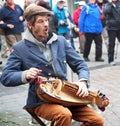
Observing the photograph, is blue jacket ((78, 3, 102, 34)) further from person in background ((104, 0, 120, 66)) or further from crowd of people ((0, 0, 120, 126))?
crowd of people ((0, 0, 120, 126))

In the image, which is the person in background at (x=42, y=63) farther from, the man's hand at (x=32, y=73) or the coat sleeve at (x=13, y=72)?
the man's hand at (x=32, y=73)

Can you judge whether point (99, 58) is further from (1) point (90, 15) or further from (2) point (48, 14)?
(2) point (48, 14)

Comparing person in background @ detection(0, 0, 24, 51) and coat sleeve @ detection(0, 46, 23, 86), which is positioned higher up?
coat sleeve @ detection(0, 46, 23, 86)

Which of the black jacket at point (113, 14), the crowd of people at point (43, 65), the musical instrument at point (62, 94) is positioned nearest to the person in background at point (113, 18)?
the black jacket at point (113, 14)

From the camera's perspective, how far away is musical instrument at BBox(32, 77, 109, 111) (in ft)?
13.0

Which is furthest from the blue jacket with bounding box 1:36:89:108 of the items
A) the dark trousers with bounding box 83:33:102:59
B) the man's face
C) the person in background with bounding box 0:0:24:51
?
the dark trousers with bounding box 83:33:102:59

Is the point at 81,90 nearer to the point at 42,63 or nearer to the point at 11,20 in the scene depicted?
the point at 42,63

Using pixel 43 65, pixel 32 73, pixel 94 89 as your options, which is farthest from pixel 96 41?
pixel 32 73

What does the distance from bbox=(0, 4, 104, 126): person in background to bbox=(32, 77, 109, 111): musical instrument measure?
0.21 ft

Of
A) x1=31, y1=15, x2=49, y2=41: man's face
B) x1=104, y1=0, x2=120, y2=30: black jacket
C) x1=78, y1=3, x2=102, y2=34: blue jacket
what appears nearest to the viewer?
x1=31, y1=15, x2=49, y2=41: man's face

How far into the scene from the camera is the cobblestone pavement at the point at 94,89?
20.4 feet

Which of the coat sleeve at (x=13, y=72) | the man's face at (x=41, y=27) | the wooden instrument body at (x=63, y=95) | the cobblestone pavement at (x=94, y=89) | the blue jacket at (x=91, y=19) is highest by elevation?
the man's face at (x=41, y=27)

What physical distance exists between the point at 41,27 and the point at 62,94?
67 cm

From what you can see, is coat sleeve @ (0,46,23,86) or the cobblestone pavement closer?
coat sleeve @ (0,46,23,86)
